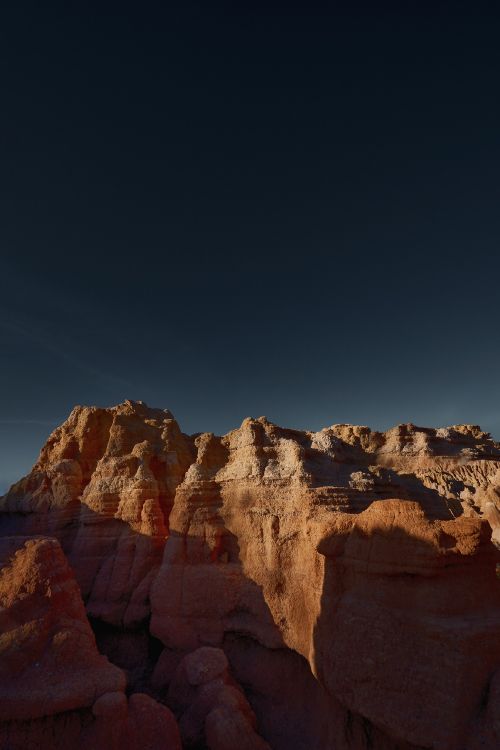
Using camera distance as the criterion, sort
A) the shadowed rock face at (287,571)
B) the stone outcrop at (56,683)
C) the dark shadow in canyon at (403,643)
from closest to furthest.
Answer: the dark shadow in canyon at (403,643) → the shadowed rock face at (287,571) → the stone outcrop at (56,683)

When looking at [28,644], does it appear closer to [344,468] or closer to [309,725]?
[309,725]

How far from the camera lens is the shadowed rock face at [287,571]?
9.02 m

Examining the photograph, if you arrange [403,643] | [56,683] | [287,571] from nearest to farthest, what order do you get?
1. [403,643]
2. [56,683]
3. [287,571]

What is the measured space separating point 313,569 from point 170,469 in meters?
13.7

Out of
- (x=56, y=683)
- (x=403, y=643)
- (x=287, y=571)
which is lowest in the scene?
(x=56, y=683)

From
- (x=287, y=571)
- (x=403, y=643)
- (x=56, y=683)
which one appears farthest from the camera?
(x=287, y=571)

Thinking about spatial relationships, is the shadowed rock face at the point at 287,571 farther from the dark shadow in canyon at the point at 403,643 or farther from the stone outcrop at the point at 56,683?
the stone outcrop at the point at 56,683

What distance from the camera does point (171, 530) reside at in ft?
64.8

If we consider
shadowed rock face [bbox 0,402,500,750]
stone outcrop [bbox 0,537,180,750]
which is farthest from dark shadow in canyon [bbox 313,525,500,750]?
stone outcrop [bbox 0,537,180,750]

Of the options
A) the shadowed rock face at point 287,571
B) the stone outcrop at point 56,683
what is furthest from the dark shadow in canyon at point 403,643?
the stone outcrop at point 56,683

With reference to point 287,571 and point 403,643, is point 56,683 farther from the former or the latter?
point 403,643

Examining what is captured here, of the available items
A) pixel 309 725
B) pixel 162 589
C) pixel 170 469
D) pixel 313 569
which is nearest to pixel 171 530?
pixel 162 589

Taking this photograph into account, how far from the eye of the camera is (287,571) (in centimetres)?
1562

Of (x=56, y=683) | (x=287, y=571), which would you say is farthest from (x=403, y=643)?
(x=56, y=683)
